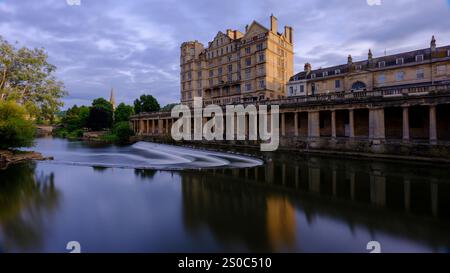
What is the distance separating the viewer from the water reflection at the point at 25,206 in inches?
281

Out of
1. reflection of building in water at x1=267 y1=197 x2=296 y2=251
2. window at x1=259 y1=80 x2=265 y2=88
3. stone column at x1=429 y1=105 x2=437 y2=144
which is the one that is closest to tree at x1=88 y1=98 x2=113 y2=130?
window at x1=259 y1=80 x2=265 y2=88

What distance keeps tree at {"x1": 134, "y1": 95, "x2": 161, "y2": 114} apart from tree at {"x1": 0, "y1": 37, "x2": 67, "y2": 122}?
38799 mm

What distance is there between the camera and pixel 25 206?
10.3 meters

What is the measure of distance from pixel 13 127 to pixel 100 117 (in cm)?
5336

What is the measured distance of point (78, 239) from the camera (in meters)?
7.12

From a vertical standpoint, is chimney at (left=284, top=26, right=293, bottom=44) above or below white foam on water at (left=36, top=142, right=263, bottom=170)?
above

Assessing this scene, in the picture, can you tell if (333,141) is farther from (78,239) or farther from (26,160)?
(26,160)

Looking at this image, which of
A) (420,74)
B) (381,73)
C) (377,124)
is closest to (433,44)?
(420,74)

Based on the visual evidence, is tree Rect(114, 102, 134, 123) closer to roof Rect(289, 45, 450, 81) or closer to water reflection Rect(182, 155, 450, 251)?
roof Rect(289, 45, 450, 81)

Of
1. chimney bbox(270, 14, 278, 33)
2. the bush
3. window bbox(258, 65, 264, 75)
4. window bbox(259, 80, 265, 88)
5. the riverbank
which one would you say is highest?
chimney bbox(270, 14, 278, 33)

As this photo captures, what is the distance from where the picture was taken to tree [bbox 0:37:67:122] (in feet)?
84.5

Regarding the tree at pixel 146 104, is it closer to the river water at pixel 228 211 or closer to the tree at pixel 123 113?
the tree at pixel 123 113
